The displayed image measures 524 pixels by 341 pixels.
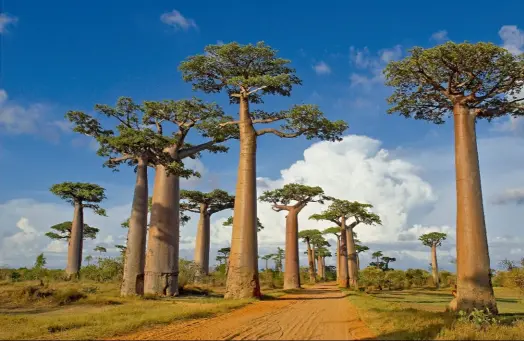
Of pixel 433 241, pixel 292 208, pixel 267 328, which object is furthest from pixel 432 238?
pixel 267 328

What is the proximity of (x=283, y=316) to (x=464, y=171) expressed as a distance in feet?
18.0

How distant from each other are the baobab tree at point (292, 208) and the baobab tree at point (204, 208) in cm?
345

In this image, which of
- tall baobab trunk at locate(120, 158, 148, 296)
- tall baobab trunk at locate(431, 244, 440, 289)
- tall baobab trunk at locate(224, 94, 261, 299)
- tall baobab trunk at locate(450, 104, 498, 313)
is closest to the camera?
tall baobab trunk at locate(450, 104, 498, 313)

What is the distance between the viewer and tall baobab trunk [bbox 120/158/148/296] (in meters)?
14.4

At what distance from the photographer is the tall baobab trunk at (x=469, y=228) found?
955 centimetres

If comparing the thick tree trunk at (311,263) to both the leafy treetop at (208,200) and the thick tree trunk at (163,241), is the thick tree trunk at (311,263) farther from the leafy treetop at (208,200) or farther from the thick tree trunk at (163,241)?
the thick tree trunk at (163,241)

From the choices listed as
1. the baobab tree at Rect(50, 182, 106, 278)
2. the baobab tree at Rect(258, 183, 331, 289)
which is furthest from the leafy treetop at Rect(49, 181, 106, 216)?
the baobab tree at Rect(258, 183, 331, 289)

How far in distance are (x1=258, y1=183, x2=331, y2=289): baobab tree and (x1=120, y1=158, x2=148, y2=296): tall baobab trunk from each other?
1295 cm

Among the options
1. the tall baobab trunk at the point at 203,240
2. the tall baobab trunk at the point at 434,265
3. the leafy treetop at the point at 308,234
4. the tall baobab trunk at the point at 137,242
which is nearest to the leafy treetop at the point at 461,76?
the tall baobab trunk at the point at 137,242

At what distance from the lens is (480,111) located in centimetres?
1112

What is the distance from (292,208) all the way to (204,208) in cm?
656

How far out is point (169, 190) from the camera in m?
17.1

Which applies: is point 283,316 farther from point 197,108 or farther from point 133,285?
point 197,108

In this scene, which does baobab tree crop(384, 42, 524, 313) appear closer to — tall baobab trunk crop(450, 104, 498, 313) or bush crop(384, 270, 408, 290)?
tall baobab trunk crop(450, 104, 498, 313)
